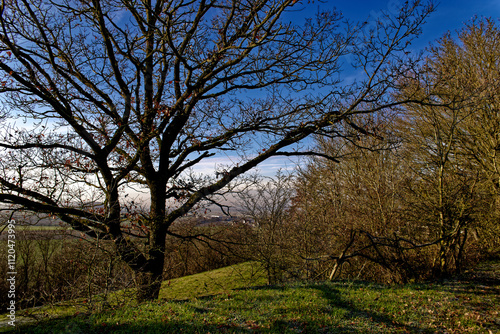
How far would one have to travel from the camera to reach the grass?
13.4 ft

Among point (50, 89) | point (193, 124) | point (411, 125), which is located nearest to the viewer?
point (50, 89)

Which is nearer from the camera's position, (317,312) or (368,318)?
(368,318)

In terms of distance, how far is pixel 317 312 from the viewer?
190 inches

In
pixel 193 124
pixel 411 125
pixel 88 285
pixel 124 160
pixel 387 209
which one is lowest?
pixel 88 285

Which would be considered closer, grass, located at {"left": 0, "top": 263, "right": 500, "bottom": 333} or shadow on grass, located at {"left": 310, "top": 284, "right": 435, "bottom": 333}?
grass, located at {"left": 0, "top": 263, "right": 500, "bottom": 333}

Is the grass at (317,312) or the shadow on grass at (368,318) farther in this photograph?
the shadow on grass at (368,318)

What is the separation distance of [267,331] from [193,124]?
243 inches

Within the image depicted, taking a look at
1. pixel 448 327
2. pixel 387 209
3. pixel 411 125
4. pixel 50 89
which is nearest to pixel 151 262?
pixel 50 89

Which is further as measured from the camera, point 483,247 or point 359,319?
point 483,247

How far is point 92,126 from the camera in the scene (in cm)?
641

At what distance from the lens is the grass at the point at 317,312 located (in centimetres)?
409

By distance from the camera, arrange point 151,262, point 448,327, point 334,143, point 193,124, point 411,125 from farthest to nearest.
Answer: point 334,143 → point 411,125 → point 193,124 → point 151,262 → point 448,327

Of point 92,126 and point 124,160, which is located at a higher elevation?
point 92,126

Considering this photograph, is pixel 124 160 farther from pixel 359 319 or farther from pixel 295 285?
pixel 359 319
